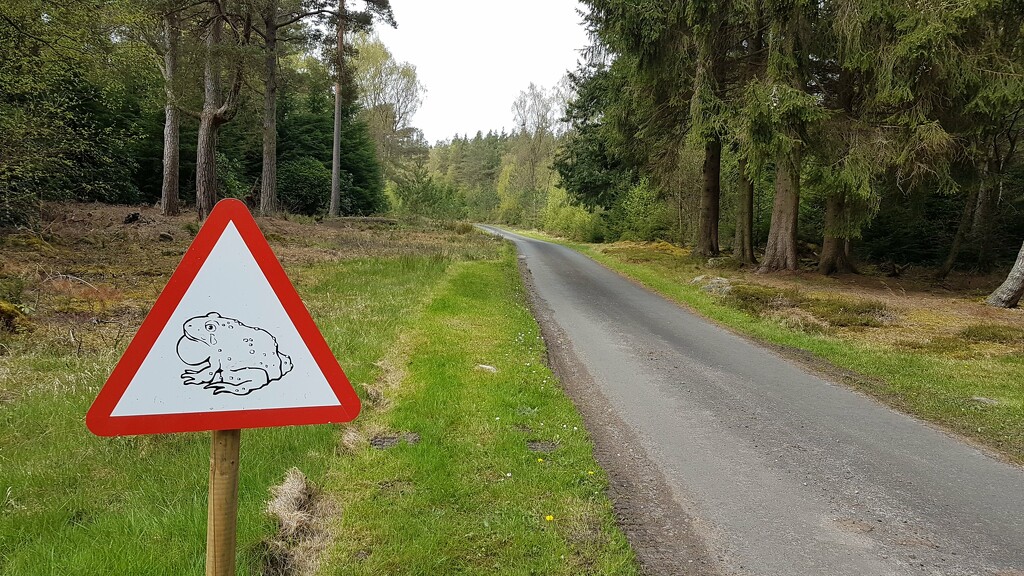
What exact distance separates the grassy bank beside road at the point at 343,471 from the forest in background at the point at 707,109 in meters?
5.58

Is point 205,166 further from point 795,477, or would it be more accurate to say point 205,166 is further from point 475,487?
point 795,477

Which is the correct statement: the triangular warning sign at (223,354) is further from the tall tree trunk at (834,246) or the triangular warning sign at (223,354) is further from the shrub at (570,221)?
the shrub at (570,221)

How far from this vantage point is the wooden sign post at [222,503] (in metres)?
1.64

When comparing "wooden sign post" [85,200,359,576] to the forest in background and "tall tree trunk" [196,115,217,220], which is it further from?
"tall tree trunk" [196,115,217,220]

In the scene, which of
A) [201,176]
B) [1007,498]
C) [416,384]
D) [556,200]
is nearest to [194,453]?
[416,384]

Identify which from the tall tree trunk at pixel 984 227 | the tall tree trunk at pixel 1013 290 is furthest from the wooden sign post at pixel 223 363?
the tall tree trunk at pixel 984 227

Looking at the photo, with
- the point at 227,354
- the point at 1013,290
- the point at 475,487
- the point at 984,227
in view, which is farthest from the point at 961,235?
the point at 227,354

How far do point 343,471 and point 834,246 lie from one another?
17962mm

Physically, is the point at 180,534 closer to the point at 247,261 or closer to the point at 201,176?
the point at 247,261

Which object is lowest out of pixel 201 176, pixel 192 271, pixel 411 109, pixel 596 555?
pixel 596 555

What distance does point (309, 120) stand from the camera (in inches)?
1247

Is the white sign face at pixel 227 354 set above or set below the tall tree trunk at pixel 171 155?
below

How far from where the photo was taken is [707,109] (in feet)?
50.9

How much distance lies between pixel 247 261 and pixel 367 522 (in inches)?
72.9
